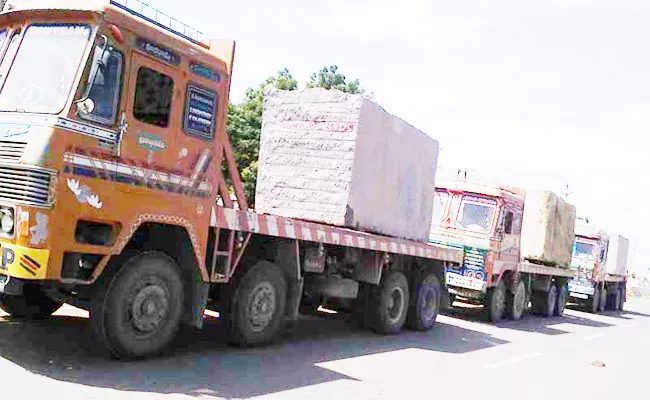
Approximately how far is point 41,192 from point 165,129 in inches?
56.0

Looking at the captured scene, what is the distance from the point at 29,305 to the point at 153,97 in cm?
320

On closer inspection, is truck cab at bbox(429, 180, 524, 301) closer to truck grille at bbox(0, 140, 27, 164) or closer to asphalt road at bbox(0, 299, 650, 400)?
asphalt road at bbox(0, 299, 650, 400)

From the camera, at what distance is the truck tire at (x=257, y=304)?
759 cm

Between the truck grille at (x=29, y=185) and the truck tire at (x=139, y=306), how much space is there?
1.02 meters

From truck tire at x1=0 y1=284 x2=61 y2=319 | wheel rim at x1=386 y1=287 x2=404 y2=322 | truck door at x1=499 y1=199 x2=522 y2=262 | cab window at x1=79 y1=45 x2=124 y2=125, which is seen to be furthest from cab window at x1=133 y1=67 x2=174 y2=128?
truck door at x1=499 y1=199 x2=522 y2=262

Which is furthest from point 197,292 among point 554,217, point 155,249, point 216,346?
point 554,217

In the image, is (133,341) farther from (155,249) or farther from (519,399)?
(519,399)

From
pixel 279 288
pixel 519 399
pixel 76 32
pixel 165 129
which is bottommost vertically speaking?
pixel 519 399

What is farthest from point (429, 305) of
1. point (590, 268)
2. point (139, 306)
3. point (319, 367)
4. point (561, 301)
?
point (590, 268)

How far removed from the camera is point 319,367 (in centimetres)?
753

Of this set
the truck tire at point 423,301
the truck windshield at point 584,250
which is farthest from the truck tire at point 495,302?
the truck windshield at point 584,250

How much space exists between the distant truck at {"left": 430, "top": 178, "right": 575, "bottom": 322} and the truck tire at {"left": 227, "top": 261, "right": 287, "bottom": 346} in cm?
738

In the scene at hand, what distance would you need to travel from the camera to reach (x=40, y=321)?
791 centimetres

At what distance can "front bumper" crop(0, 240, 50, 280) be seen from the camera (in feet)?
17.6
